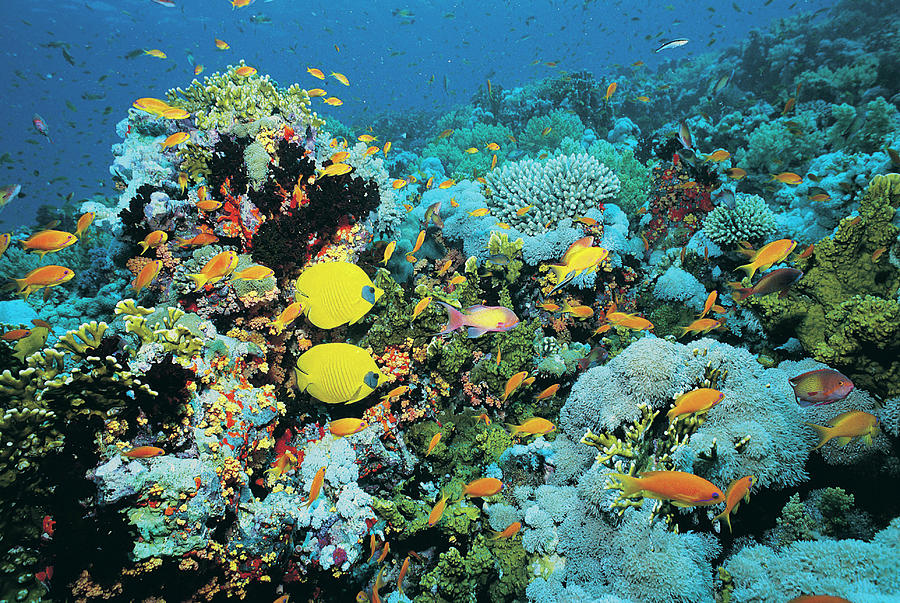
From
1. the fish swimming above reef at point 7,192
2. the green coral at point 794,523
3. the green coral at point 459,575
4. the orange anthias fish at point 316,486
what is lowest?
the green coral at point 794,523

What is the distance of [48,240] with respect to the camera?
361 cm

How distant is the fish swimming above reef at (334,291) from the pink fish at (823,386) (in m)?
3.14

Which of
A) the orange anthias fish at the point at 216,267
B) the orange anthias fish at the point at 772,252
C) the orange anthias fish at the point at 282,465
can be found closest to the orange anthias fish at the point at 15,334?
the orange anthias fish at the point at 216,267

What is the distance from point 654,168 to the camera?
7137mm

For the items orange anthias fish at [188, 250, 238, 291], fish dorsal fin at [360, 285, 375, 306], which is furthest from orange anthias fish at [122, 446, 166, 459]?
fish dorsal fin at [360, 285, 375, 306]

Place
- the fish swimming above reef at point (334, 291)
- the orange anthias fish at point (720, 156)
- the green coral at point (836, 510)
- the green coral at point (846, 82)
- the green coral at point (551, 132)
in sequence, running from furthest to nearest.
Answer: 1. the green coral at point (551, 132)
2. the green coral at point (846, 82)
3. the orange anthias fish at point (720, 156)
4. the fish swimming above reef at point (334, 291)
5. the green coral at point (836, 510)

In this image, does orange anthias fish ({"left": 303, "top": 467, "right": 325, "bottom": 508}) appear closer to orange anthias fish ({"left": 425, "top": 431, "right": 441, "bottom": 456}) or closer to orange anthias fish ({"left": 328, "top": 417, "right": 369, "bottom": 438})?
orange anthias fish ({"left": 328, "top": 417, "right": 369, "bottom": 438})

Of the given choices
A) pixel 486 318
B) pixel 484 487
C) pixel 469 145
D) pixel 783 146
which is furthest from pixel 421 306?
pixel 469 145

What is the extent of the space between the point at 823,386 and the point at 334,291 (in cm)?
356

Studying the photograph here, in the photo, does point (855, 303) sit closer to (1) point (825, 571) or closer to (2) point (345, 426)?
(1) point (825, 571)

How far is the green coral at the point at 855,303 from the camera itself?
2.89 m

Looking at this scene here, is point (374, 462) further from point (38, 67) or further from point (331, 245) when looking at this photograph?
point (38, 67)

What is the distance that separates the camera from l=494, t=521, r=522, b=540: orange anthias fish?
316 centimetres

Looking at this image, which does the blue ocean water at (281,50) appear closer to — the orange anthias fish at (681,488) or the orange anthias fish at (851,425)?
the orange anthias fish at (681,488)
